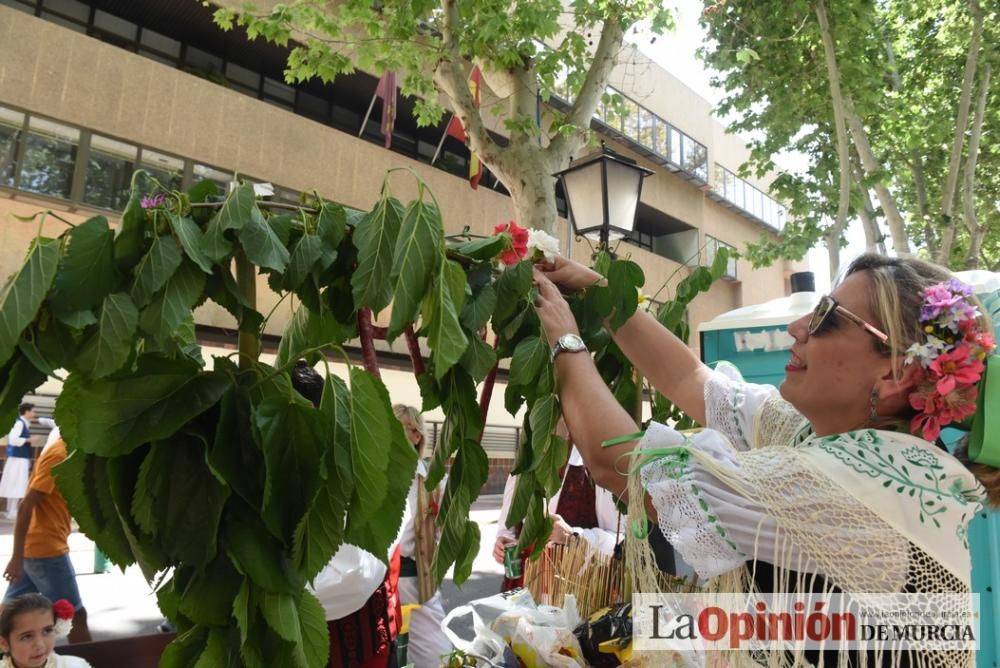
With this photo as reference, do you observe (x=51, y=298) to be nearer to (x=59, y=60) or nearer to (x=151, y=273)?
(x=151, y=273)

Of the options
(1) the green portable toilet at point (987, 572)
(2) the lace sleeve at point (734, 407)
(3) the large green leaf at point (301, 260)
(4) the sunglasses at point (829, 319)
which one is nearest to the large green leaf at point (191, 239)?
(3) the large green leaf at point (301, 260)

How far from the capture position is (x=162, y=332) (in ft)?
2.70

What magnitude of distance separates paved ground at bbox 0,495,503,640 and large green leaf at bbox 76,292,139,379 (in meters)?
4.02

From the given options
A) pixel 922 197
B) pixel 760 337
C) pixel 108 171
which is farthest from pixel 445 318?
pixel 922 197

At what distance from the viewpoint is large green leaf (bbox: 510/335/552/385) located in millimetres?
1231

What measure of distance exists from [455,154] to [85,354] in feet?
49.2

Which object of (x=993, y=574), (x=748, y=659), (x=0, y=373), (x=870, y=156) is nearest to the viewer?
(x=0, y=373)

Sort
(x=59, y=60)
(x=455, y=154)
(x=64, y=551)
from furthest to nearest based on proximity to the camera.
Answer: (x=455, y=154) < (x=59, y=60) < (x=64, y=551)

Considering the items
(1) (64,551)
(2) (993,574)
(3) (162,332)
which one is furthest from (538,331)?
(1) (64,551)

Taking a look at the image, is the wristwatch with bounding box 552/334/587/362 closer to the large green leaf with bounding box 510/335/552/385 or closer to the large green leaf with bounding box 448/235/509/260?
the large green leaf with bounding box 510/335/552/385

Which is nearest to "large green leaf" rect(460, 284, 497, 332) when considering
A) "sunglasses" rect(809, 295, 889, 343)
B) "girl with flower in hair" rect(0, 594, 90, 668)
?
"sunglasses" rect(809, 295, 889, 343)

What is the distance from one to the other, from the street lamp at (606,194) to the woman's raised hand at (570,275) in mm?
3567

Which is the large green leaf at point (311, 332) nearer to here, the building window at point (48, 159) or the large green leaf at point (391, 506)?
the large green leaf at point (391, 506)

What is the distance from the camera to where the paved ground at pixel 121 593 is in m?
5.94
